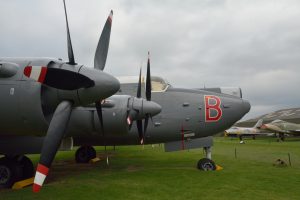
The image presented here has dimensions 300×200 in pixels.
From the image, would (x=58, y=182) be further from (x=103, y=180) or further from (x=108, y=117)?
(x=108, y=117)

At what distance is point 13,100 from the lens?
750 centimetres

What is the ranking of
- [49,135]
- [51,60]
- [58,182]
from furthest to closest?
[58,182]
[51,60]
[49,135]

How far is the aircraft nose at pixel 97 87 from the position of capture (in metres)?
7.08

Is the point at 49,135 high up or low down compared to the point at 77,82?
down

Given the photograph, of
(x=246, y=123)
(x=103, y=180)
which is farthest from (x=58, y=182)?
(x=246, y=123)

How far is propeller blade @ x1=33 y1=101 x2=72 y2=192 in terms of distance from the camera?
607 centimetres

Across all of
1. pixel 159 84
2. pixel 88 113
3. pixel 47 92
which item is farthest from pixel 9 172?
pixel 159 84

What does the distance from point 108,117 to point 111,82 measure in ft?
11.5

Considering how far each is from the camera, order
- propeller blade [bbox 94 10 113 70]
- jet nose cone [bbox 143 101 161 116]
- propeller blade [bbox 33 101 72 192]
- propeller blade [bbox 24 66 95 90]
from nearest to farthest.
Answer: propeller blade [bbox 33 101 72 192] < propeller blade [bbox 24 66 95 90] < propeller blade [bbox 94 10 113 70] < jet nose cone [bbox 143 101 161 116]

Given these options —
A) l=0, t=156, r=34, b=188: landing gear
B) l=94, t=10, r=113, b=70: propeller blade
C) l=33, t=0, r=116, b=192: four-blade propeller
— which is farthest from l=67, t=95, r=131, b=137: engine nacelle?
l=33, t=0, r=116, b=192: four-blade propeller

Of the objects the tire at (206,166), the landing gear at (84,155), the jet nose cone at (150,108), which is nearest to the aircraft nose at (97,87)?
the jet nose cone at (150,108)

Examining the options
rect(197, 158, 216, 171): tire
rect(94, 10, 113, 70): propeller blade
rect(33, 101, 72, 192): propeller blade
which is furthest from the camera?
rect(197, 158, 216, 171): tire

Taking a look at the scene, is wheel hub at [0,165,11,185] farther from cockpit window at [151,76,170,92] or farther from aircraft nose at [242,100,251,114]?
aircraft nose at [242,100,251,114]

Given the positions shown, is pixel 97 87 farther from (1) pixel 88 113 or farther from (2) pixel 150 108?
(2) pixel 150 108
